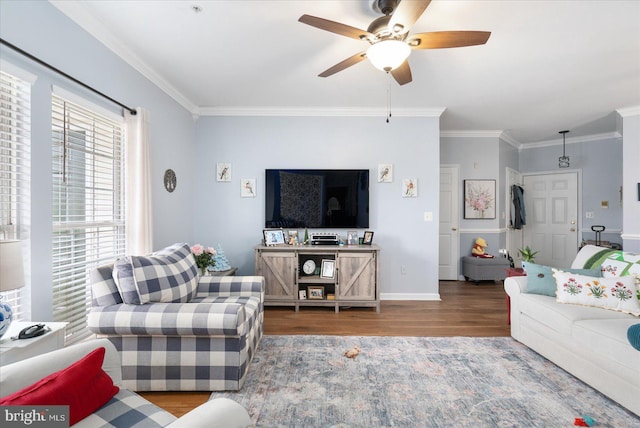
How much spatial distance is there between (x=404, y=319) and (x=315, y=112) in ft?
9.40

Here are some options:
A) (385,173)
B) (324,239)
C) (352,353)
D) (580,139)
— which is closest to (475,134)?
(580,139)

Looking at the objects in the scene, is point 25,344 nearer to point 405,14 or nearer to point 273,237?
point 405,14

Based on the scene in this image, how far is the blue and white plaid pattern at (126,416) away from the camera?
103cm

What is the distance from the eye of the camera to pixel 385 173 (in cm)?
Result: 414

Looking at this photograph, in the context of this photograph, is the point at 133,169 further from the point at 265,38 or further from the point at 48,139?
the point at 265,38

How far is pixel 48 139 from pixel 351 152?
3134 mm

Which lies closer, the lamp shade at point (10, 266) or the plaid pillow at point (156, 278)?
the lamp shade at point (10, 266)

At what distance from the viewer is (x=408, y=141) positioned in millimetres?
4156

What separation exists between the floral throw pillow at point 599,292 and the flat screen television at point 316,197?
219cm

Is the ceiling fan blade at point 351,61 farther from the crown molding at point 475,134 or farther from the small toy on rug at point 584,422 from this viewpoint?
the crown molding at point 475,134

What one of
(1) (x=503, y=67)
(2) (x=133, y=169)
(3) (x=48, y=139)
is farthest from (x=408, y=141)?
(3) (x=48, y=139)

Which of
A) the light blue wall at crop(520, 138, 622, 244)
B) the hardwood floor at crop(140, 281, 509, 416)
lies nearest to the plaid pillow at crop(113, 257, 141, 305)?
the hardwood floor at crop(140, 281, 509, 416)

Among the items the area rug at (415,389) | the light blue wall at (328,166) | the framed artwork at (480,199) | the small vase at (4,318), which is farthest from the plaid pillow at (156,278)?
the framed artwork at (480,199)

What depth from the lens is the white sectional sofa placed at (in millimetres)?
1819
